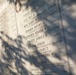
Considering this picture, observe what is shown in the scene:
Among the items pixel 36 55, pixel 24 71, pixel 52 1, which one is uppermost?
pixel 52 1

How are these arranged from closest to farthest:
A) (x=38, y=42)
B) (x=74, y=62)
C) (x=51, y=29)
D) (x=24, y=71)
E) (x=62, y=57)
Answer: (x=74, y=62), (x=62, y=57), (x=51, y=29), (x=38, y=42), (x=24, y=71)

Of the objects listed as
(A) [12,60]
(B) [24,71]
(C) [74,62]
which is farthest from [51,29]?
(A) [12,60]

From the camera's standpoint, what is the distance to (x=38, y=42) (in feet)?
18.7

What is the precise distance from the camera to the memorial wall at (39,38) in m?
4.67

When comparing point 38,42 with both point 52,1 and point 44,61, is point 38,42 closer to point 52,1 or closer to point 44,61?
point 44,61

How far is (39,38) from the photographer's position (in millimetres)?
5641

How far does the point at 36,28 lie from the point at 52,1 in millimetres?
939

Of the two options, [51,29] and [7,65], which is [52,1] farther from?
[7,65]

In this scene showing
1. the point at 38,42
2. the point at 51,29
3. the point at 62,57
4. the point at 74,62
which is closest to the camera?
the point at 74,62

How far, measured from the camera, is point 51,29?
517cm

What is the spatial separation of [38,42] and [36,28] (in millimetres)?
378

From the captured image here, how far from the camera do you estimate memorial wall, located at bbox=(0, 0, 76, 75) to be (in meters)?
4.67

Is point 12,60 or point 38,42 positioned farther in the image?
point 12,60

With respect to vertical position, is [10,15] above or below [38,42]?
above
